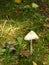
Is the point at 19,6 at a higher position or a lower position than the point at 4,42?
higher

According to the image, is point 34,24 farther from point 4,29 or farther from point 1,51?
point 1,51

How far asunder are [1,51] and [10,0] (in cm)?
158

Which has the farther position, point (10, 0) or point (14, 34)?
point (10, 0)

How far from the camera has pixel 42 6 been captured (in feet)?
15.8

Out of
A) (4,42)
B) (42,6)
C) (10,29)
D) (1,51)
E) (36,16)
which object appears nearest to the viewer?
(1,51)

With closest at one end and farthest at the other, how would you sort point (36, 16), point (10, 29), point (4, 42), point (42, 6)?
point (4, 42)
point (10, 29)
point (36, 16)
point (42, 6)

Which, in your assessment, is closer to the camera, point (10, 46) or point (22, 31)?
point (10, 46)

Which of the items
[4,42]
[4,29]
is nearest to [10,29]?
[4,29]

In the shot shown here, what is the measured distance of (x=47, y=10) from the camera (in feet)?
15.4

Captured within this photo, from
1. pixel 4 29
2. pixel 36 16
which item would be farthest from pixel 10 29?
pixel 36 16

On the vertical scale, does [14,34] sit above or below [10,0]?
below

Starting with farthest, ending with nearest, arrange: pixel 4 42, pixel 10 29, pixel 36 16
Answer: pixel 36 16
pixel 10 29
pixel 4 42

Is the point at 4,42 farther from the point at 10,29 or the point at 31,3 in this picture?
the point at 31,3

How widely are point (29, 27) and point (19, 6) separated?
71cm
